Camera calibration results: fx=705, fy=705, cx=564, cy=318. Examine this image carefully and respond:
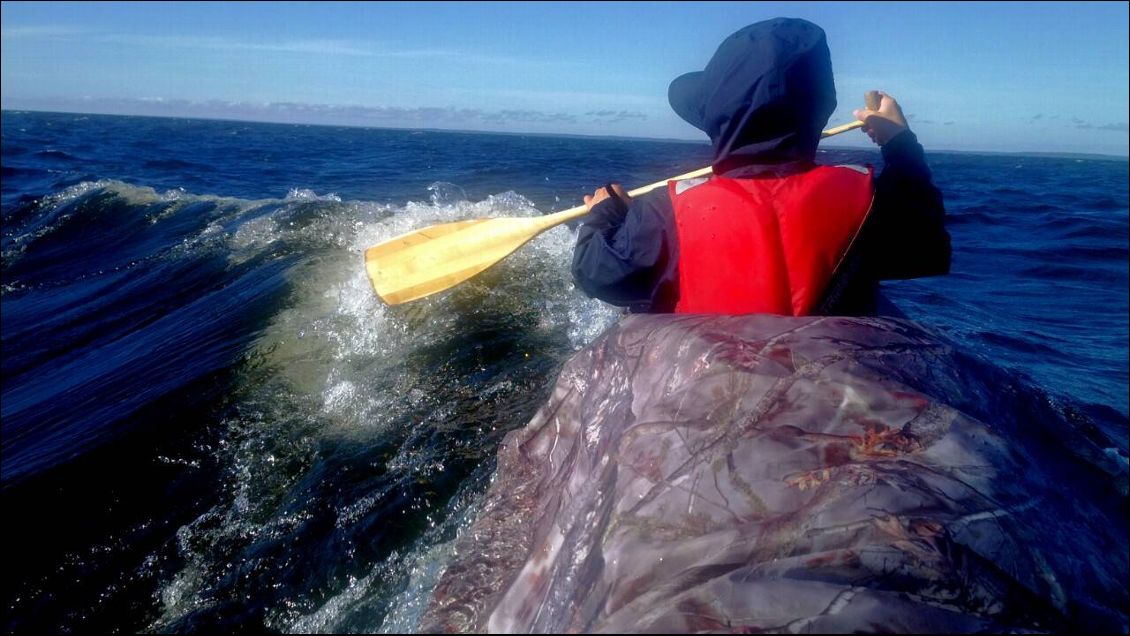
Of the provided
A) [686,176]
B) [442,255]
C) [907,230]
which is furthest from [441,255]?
[907,230]

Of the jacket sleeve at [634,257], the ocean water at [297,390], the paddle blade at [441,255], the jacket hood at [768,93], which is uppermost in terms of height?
the jacket hood at [768,93]

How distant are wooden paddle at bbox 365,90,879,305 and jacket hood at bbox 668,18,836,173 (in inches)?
74.1

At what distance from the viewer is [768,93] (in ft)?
7.27

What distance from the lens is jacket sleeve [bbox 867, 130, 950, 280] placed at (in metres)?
2.34

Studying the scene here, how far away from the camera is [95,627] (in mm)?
2746

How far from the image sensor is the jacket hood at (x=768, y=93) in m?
2.22

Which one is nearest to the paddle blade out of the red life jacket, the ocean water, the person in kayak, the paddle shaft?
the paddle shaft

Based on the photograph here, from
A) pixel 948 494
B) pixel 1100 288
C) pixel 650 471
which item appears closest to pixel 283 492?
pixel 650 471

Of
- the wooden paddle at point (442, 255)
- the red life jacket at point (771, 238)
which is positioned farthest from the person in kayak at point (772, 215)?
the wooden paddle at point (442, 255)

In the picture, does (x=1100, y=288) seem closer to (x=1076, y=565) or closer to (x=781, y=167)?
(x=781, y=167)

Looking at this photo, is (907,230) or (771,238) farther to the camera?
(907,230)

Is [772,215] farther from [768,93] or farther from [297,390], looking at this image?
[297,390]

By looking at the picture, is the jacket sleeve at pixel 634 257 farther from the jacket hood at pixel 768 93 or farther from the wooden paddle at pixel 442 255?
the wooden paddle at pixel 442 255

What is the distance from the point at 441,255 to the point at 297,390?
1232 mm
